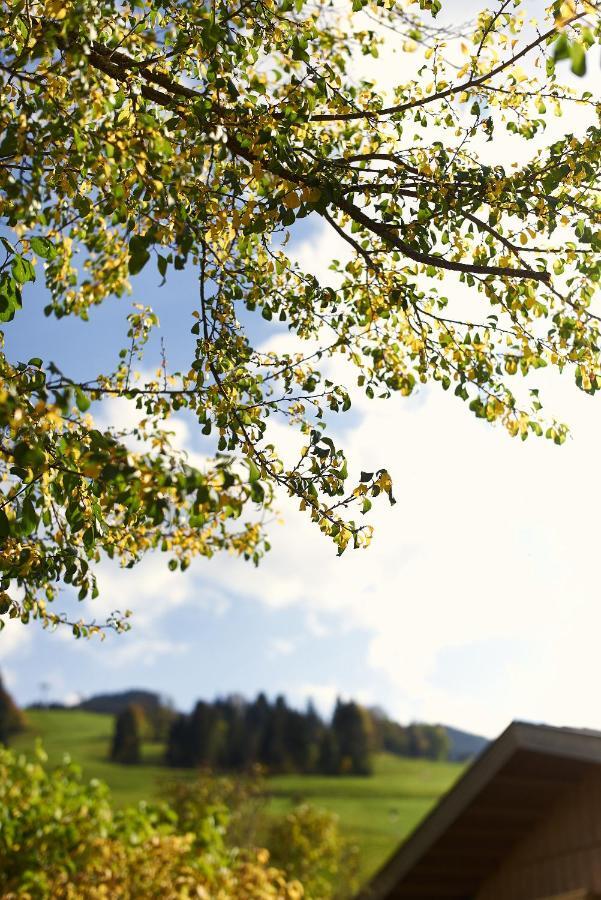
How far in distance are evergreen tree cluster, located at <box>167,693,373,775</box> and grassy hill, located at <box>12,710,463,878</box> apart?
96 cm

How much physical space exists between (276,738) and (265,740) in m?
0.74

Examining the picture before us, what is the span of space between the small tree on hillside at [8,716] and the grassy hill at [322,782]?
78 centimetres

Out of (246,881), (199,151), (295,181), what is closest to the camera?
(199,151)

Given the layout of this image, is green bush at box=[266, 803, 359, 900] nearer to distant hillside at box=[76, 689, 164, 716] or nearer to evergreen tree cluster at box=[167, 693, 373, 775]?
evergreen tree cluster at box=[167, 693, 373, 775]

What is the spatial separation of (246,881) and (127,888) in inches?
50.3

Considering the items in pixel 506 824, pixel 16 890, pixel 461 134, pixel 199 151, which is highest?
pixel 461 134

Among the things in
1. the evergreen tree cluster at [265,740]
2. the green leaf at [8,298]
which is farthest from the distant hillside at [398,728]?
the green leaf at [8,298]

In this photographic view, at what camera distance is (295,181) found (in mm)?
5094

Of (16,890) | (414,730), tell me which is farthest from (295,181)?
(414,730)

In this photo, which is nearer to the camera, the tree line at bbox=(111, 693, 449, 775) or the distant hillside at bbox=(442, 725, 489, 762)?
the tree line at bbox=(111, 693, 449, 775)

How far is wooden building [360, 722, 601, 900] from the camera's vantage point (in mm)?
6648

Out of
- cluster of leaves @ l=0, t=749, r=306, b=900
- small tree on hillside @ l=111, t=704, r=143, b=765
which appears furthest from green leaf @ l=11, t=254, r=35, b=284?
small tree on hillside @ l=111, t=704, r=143, b=765

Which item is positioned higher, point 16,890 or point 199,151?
point 199,151

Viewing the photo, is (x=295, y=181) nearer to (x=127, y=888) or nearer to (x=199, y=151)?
(x=199, y=151)
